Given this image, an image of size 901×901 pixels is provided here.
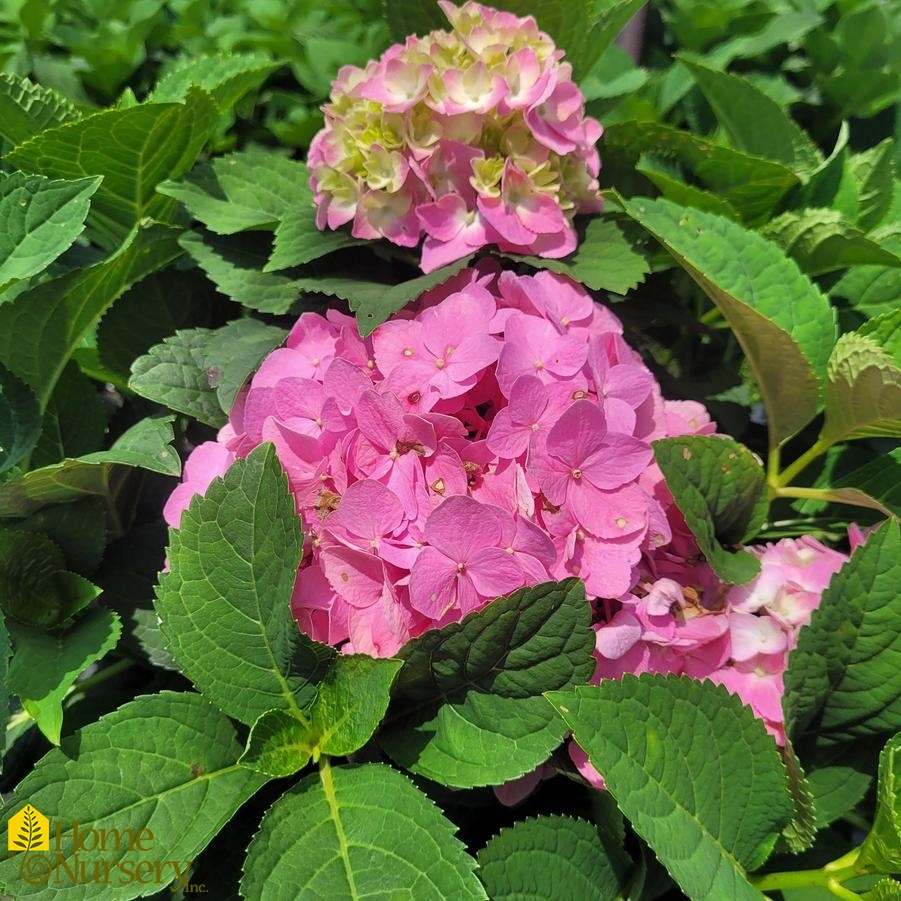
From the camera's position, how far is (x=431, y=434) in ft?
2.37

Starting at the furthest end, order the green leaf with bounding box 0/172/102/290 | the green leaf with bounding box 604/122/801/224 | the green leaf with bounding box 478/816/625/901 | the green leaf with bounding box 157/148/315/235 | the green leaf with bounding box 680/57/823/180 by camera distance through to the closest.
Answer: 1. the green leaf with bounding box 680/57/823/180
2. the green leaf with bounding box 604/122/801/224
3. the green leaf with bounding box 157/148/315/235
4. the green leaf with bounding box 0/172/102/290
5. the green leaf with bounding box 478/816/625/901

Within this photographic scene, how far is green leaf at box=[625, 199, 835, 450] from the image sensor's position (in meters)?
0.88

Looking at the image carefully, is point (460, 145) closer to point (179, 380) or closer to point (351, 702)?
point (179, 380)

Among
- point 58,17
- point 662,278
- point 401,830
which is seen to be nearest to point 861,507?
point 662,278

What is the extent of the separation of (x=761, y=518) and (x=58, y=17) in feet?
5.75

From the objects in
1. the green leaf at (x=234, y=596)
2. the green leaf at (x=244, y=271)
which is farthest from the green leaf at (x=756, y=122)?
the green leaf at (x=234, y=596)

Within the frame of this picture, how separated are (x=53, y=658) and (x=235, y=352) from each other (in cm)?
35

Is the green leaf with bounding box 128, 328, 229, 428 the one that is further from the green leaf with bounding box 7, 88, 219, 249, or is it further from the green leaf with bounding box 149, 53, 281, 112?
the green leaf with bounding box 149, 53, 281, 112

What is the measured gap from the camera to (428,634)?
2.27 feet

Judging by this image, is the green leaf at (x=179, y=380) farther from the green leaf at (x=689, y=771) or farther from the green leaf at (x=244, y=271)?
the green leaf at (x=689, y=771)

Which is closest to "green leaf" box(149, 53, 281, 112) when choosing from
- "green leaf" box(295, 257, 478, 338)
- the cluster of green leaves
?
the cluster of green leaves

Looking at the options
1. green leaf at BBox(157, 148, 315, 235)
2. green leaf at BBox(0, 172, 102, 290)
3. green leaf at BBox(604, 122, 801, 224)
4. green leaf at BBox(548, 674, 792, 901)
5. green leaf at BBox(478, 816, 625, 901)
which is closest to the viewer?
green leaf at BBox(548, 674, 792, 901)

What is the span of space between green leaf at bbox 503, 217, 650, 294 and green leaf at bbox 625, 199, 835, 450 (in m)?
0.04

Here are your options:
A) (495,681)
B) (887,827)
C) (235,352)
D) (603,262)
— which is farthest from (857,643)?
(235,352)
